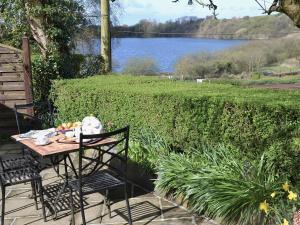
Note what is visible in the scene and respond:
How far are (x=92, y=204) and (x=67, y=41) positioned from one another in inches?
248

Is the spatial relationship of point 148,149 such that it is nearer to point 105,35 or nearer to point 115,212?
point 115,212

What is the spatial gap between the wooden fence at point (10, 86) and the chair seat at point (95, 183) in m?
4.89

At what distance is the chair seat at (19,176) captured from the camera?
412 centimetres

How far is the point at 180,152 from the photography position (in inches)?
217

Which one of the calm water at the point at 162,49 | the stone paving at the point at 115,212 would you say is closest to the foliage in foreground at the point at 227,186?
the stone paving at the point at 115,212

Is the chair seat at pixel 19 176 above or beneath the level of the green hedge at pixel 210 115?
beneath

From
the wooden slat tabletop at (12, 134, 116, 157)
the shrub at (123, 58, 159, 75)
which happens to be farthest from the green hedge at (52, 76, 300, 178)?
the shrub at (123, 58, 159, 75)

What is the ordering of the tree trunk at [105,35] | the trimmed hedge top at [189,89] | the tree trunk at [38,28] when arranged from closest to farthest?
the trimmed hedge top at [189,89] → the tree trunk at [38,28] → the tree trunk at [105,35]

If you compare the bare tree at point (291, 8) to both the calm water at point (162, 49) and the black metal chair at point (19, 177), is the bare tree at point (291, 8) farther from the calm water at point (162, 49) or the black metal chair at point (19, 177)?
the calm water at point (162, 49)

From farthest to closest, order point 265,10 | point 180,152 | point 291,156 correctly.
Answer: point 180,152 < point 291,156 < point 265,10

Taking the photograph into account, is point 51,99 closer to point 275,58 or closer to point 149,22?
point 149,22

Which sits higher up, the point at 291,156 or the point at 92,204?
the point at 291,156

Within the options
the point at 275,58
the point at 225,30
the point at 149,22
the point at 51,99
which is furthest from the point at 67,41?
the point at 275,58

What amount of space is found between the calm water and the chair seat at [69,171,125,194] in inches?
555
